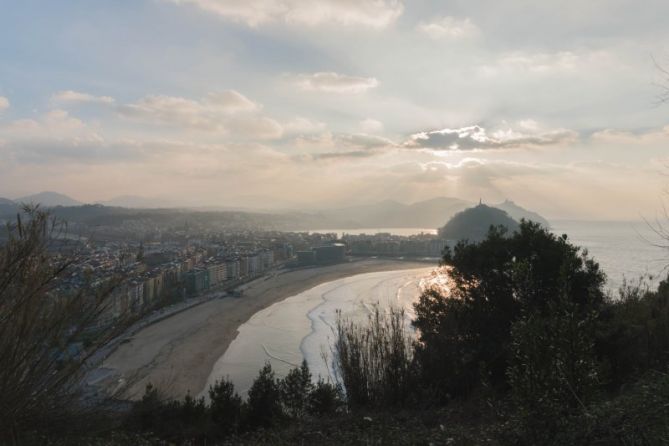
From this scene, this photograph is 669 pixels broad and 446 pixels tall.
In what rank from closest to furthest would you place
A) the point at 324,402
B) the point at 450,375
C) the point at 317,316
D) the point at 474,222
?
the point at 450,375
the point at 324,402
the point at 317,316
the point at 474,222

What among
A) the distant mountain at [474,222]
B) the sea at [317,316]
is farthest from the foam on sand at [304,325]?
the distant mountain at [474,222]

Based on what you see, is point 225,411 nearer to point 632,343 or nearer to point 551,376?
point 551,376

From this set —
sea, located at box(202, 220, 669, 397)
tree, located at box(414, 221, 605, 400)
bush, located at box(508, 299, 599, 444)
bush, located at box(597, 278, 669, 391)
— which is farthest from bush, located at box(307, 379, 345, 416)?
bush, located at box(508, 299, 599, 444)

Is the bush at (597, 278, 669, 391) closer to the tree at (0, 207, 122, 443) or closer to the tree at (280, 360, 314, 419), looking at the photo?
the tree at (280, 360, 314, 419)

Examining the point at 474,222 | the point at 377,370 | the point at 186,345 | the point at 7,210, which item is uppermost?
the point at 7,210

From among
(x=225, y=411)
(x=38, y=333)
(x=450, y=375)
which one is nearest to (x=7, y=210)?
(x=225, y=411)

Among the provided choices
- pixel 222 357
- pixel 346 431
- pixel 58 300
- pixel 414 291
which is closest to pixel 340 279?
pixel 414 291

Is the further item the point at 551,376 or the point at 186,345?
the point at 186,345
